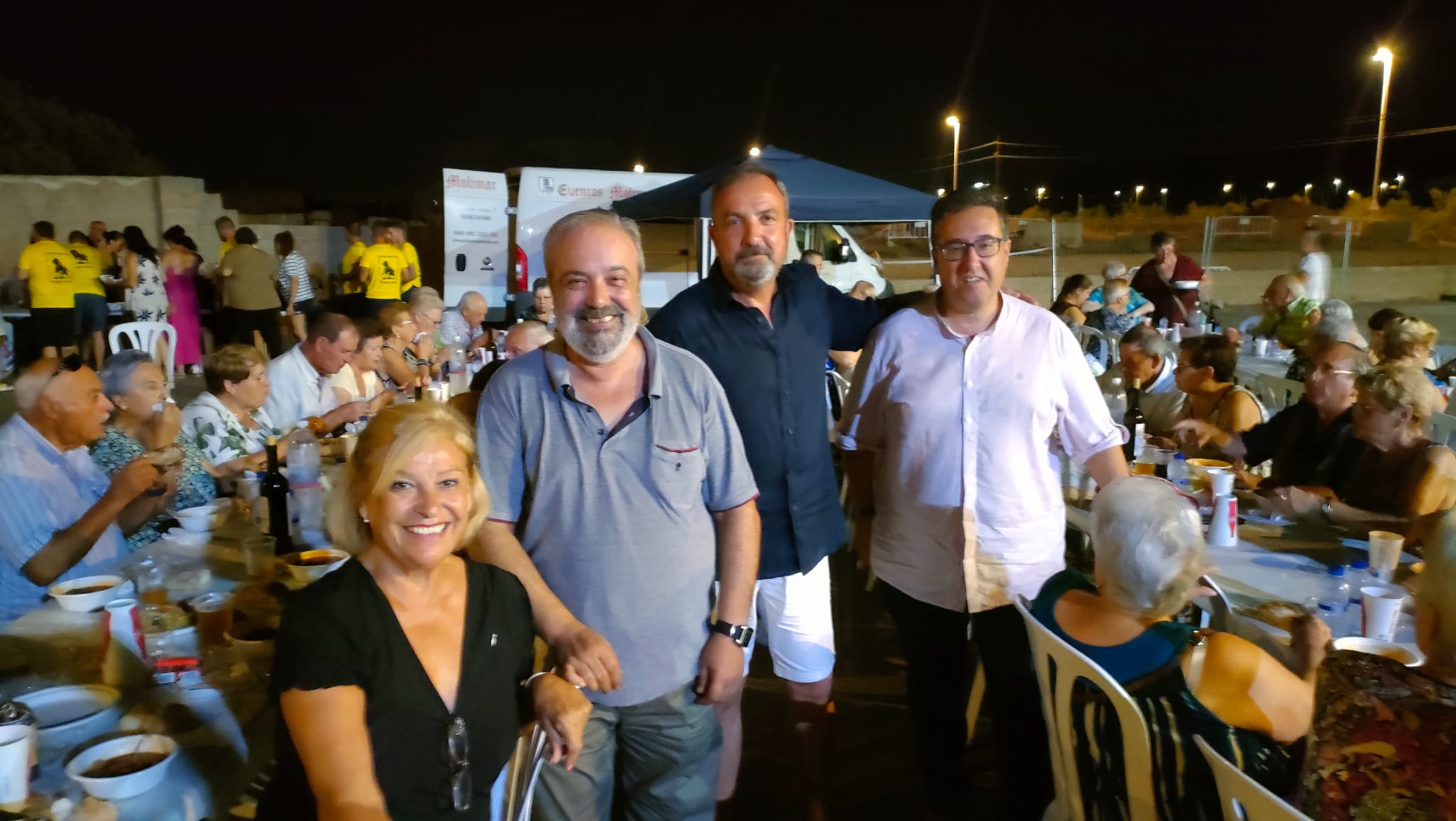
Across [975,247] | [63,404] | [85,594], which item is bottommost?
[85,594]

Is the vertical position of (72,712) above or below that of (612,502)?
below

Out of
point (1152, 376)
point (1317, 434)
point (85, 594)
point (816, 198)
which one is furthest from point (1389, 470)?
point (816, 198)

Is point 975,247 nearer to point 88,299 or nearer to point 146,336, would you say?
point 146,336

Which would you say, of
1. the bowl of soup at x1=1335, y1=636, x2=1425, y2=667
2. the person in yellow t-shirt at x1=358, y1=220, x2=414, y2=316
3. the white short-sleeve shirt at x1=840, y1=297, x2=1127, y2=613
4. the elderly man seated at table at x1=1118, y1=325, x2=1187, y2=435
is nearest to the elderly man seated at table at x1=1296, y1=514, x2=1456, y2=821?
the bowl of soup at x1=1335, y1=636, x2=1425, y2=667

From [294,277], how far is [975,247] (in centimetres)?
1042

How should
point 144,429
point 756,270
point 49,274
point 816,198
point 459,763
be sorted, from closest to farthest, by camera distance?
point 459,763 < point 756,270 < point 144,429 < point 49,274 < point 816,198

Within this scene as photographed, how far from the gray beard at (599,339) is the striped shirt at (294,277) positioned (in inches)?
402

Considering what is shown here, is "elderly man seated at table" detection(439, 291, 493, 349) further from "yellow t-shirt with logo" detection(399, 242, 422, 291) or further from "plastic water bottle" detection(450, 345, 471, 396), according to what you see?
"yellow t-shirt with logo" detection(399, 242, 422, 291)

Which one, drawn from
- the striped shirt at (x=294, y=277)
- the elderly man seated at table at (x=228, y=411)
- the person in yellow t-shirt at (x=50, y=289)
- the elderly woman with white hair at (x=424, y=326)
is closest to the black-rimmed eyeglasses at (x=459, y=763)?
the elderly man seated at table at (x=228, y=411)

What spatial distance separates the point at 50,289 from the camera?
30.7ft

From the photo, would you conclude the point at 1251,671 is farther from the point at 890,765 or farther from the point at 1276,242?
the point at 1276,242

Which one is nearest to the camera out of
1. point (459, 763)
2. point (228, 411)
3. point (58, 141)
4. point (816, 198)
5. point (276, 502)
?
point (459, 763)

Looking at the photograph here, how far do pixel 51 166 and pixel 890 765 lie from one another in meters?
29.1

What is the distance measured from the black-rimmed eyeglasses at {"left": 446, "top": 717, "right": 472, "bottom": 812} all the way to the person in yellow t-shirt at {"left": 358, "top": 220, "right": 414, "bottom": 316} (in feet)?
27.6
